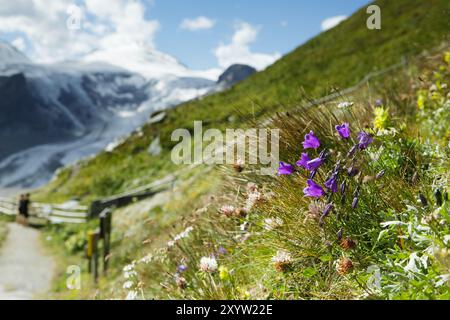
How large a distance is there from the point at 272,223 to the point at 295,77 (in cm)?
2489

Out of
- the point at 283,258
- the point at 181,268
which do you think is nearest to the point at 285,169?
the point at 283,258

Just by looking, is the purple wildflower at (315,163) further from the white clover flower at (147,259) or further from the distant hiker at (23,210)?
the distant hiker at (23,210)

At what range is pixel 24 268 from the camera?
12031 millimetres

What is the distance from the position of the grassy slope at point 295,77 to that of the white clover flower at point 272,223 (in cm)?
1636

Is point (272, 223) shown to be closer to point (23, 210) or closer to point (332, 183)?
point (332, 183)

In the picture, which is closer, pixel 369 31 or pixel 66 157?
pixel 369 31

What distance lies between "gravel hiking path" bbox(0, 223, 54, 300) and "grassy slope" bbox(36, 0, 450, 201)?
5708 mm

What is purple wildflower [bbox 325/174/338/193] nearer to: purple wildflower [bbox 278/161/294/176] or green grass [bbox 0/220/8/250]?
purple wildflower [bbox 278/161/294/176]

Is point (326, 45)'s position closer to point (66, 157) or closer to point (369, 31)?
point (369, 31)

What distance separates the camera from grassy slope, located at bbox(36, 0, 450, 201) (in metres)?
21.5

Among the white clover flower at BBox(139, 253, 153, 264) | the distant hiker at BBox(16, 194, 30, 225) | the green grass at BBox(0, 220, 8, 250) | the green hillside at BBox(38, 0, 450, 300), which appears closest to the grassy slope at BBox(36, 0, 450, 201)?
the distant hiker at BBox(16, 194, 30, 225)

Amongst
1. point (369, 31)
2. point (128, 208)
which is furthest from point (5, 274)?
point (369, 31)
